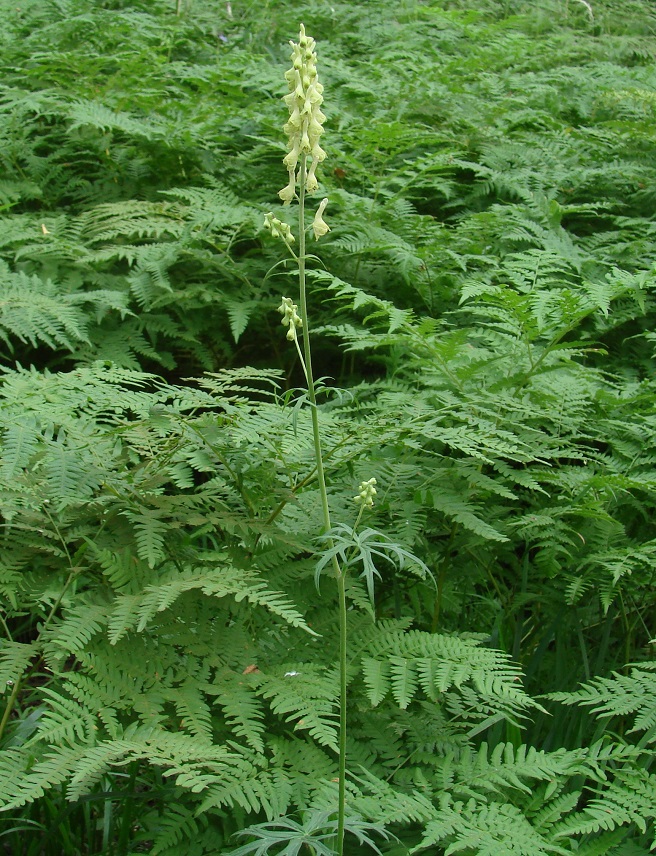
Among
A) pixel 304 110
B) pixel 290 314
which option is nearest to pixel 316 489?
pixel 290 314

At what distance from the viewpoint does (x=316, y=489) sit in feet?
7.43

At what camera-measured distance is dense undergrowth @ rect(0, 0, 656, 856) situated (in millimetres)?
1671

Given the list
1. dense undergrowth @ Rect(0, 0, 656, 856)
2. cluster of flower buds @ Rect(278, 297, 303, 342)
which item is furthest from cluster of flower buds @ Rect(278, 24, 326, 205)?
dense undergrowth @ Rect(0, 0, 656, 856)

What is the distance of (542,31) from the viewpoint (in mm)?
7328

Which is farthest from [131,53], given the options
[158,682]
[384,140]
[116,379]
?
[158,682]

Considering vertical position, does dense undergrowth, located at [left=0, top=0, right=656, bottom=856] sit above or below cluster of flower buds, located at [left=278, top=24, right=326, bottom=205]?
below

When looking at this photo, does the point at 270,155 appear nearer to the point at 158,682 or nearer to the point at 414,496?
the point at 414,496

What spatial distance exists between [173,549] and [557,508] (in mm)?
1144

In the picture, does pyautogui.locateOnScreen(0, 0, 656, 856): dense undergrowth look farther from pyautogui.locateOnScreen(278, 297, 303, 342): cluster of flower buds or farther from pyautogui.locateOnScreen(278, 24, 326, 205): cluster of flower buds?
pyautogui.locateOnScreen(278, 24, 326, 205): cluster of flower buds

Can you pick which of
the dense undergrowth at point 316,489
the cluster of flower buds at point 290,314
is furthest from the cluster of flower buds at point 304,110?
the dense undergrowth at point 316,489

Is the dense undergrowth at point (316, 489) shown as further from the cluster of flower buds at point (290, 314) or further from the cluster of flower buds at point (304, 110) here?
the cluster of flower buds at point (304, 110)

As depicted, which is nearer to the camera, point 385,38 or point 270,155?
point 270,155

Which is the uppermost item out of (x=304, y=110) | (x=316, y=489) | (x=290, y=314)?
(x=304, y=110)

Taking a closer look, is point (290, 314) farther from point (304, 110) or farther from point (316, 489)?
point (316, 489)
